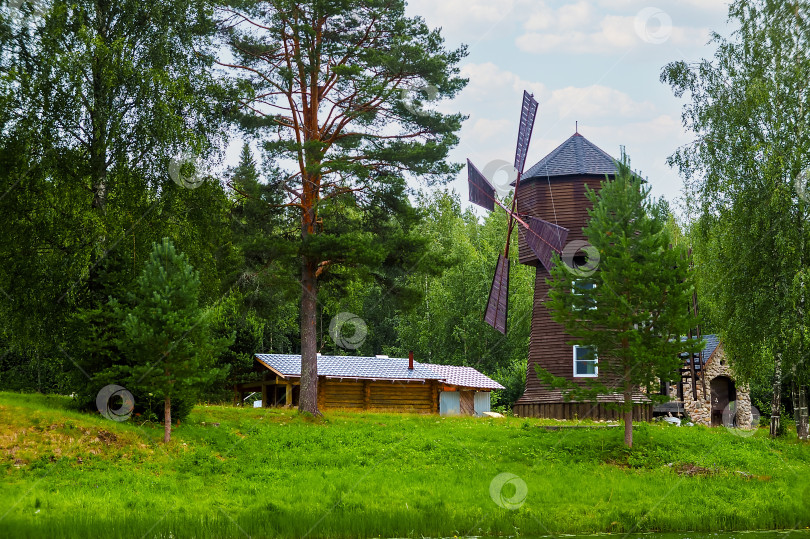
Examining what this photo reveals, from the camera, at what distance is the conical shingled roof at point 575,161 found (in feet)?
107

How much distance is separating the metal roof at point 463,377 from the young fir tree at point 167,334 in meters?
20.6

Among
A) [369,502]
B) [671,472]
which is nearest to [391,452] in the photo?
[369,502]

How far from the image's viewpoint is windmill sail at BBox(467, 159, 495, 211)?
109 feet

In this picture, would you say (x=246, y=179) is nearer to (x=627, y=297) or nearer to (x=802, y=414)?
(x=627, y=297)

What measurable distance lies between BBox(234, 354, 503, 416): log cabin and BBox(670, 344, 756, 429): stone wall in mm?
10813

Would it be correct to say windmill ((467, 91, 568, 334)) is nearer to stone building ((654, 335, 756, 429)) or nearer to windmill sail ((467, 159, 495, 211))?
windmill sail ((467, 159, 495, 211))

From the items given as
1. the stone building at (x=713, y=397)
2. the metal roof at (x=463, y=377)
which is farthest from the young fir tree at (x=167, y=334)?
the stone building at (x=713, y=397)

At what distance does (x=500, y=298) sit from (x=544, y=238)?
3.30 meters

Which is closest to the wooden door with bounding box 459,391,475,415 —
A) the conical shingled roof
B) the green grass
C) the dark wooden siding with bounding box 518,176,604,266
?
the dark wooden siding with bounding box 518,176,604,266

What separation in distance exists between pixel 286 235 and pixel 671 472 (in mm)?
15141

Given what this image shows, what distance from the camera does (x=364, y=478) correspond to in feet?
68.7

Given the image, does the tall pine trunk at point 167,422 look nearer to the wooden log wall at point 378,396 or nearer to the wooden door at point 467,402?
the wooden log wall at point 378,396

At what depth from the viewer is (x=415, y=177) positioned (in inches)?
1187

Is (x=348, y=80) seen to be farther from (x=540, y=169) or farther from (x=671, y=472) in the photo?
(x=671, y=472)
